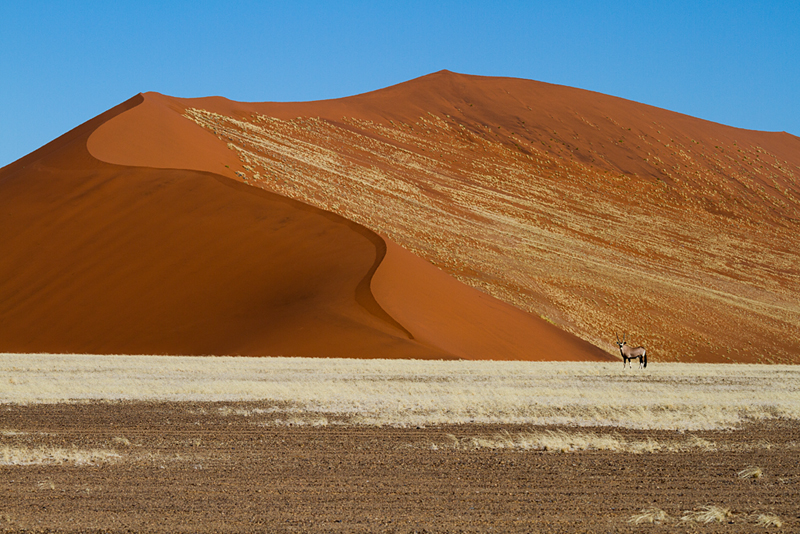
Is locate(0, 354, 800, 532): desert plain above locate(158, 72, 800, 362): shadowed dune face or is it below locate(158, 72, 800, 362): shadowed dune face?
below

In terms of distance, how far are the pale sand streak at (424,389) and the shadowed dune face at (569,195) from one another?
66.3 feet

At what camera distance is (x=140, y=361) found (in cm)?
2544

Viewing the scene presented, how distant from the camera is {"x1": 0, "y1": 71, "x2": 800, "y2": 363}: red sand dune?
3378 centimetres

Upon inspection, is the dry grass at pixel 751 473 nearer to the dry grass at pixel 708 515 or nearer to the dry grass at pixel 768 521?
the dry grass at pixel 708 515

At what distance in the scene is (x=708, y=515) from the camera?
729cm

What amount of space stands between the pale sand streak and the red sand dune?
6376 millimetres

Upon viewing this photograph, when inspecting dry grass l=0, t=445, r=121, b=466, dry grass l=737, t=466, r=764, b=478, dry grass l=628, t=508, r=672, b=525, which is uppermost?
dry grass l=737, t=466, r=764, b=478

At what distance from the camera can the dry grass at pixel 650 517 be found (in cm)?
714

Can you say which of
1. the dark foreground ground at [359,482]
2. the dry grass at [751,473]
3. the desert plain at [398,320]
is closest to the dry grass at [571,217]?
the desert plain at [398,320]

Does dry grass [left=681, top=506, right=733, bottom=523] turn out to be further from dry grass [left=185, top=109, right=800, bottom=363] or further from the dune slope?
dry grass [left=185, top=109, right=800, bottom=363]

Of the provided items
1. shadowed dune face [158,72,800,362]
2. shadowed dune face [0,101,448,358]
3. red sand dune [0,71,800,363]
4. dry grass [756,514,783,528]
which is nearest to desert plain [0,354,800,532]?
dry grass [756,514,783,528]

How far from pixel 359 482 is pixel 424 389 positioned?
9412 millimetres

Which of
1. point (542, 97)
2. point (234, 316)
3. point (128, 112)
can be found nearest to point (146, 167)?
point (128, 112)

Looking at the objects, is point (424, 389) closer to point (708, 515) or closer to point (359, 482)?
point (359, 482)
